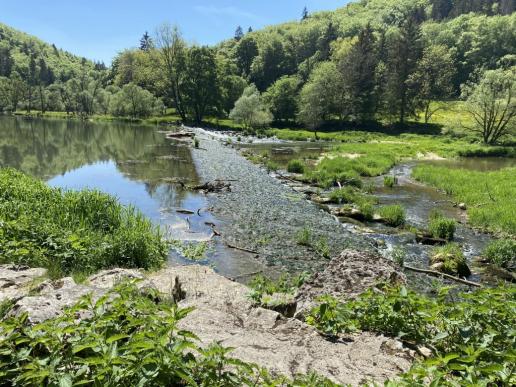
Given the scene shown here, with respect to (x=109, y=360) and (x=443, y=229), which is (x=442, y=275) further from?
(x=109, y=360)

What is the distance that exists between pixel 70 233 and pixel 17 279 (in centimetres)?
350

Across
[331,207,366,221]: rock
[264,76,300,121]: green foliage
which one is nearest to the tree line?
[264,76,300,121]: green foliage

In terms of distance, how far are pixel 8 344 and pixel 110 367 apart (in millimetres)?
1280

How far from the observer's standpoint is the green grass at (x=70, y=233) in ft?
39.3

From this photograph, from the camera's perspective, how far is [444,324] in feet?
20.0

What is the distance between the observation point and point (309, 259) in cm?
1648

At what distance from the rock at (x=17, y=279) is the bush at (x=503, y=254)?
56.7 ft

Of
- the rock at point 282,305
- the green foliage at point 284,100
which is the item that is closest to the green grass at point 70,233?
the rock at point 282,305

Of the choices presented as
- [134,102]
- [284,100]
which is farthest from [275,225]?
[134,102]

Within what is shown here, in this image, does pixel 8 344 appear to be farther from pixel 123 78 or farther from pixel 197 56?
pixel 123 78

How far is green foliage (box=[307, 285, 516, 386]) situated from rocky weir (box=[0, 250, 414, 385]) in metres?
0.32

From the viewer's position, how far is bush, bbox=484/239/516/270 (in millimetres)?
16281

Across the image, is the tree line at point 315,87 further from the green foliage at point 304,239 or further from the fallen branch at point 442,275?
the fallen branch at point 442,275

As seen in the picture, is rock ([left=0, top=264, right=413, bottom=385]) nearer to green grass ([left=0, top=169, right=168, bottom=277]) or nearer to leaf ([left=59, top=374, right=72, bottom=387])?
leaf ([left=59, top=374, right=72, bottom=387])
